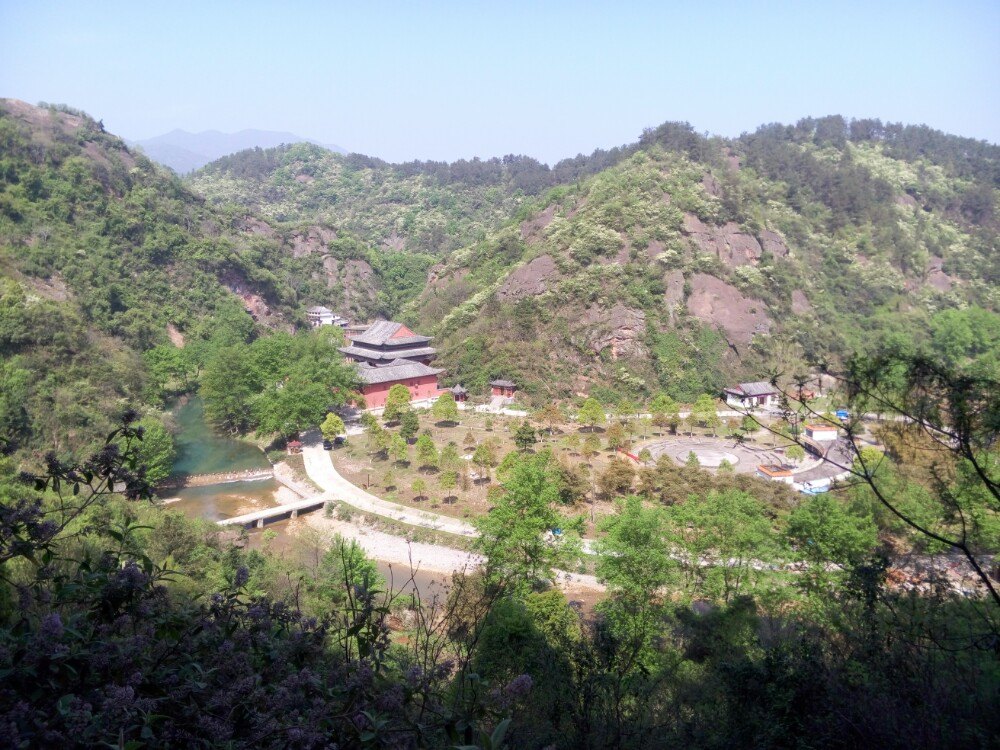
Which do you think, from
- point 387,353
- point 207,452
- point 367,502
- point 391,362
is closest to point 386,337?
Result: point 387,353

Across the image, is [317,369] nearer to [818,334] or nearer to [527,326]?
[527,326]

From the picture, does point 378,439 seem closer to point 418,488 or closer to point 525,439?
point 418,488

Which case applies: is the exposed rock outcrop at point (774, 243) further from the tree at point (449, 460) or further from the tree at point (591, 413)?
the tree at point (449, 460)

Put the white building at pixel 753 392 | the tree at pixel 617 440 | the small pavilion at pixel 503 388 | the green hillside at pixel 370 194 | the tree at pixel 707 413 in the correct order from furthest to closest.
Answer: the green hillside at pixel 370 194 → the small pavilion at pixel 503 388 → the white building at pixel 753 392 → the tree at pixel 707 413 → the tree at pixel 617 440

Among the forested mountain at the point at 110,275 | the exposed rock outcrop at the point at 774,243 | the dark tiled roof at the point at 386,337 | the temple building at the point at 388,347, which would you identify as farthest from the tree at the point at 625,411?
the forested mountain at the point at 110,275

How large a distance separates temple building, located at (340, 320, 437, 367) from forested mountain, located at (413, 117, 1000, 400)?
5.49ft

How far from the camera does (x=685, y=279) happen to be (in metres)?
33.6

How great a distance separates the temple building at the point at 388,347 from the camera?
3259 cm

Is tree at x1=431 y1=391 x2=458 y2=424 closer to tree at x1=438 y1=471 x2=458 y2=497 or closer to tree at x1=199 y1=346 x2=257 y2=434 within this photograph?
tree at x1=438 y1=471 x2=458 y2=497

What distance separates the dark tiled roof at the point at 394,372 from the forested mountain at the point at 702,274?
2.17 meters

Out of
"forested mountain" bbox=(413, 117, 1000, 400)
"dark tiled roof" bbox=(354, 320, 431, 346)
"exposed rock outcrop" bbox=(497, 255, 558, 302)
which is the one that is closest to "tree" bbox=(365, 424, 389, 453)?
"forested mountain" bbox=(413, 117, 1000, 400)

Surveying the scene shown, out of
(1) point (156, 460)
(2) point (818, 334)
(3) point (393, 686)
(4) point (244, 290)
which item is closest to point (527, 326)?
(2) point (818, 334)

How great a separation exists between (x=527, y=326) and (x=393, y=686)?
99.7 feet

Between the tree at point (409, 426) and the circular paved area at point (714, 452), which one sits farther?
the tree at point (409, 426)
